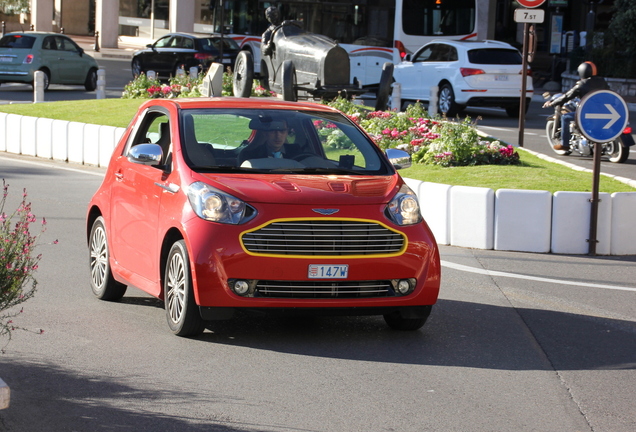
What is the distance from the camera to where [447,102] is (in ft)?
88.8

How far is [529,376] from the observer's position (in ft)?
21.8

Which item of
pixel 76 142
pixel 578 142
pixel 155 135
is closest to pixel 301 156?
pixel 155 135

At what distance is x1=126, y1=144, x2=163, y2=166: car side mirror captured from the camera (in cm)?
779

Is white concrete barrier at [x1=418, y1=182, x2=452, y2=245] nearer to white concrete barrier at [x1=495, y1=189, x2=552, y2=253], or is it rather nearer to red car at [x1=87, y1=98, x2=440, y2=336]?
white concrete barrier at [x1=495, y1=189, x2=552, y2=253]

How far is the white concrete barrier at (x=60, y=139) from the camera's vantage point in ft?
62.1

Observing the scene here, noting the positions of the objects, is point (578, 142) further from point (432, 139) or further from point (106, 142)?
point (106, 142)

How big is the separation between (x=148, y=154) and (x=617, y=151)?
12.6 meters

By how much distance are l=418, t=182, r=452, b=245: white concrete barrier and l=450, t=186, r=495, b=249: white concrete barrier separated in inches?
2.4

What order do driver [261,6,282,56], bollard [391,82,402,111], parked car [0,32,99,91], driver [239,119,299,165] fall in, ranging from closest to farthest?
driver [239,119,299,165]
driver [261,6,282,56]
bollard [391,82,402,111]
parked car [0,32,99,91]

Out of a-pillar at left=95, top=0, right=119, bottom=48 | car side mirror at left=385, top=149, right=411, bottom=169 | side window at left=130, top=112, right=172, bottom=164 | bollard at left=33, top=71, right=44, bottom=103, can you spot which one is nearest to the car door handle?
side window at left=130, top=112, right=172, bottom=164

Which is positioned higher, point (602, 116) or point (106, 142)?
point (602, 116)

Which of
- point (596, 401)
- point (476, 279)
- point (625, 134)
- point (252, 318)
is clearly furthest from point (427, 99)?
point (596, 401)

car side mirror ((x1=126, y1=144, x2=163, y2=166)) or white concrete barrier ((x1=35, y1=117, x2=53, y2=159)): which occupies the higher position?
car side mirror ((x1=126, y1=144, x2=163, y2=166))

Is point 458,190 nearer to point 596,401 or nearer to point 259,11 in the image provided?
point 596,401
